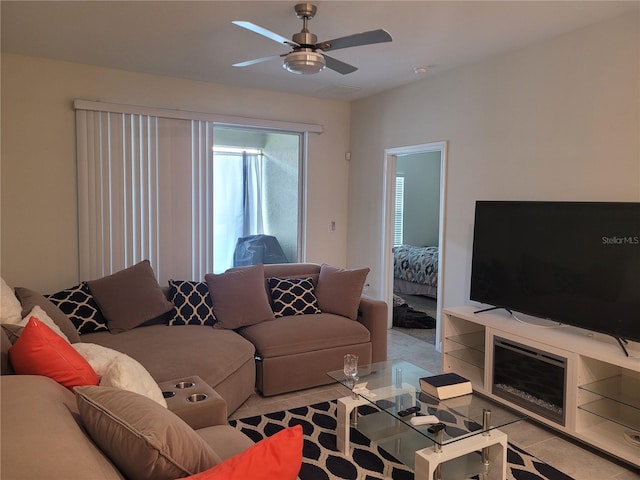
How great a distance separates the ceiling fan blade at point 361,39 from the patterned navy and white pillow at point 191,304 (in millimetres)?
2093

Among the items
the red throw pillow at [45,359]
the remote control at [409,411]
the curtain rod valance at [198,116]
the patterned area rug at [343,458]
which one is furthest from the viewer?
the curtain rod valance at [198,116]

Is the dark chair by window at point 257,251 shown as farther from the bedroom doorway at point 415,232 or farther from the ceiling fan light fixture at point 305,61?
the ceiling fan light fixture at point 305,61

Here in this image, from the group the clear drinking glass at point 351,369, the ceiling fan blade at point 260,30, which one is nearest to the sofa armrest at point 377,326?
the clear drinking glass at point 351,369

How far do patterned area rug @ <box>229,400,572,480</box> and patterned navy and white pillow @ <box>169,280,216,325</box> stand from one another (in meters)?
0.91

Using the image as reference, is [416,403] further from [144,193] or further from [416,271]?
[416,271]

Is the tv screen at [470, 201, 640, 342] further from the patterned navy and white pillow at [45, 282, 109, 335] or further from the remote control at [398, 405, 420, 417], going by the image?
the patterned navy and white pillow at [45, 282, 109, 335]

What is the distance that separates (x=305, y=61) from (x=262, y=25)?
74 centimetres

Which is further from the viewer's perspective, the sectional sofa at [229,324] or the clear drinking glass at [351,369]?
the sectional sofa at [229,324]

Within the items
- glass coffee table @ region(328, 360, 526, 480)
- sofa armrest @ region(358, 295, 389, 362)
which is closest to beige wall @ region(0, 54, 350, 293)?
sofa armrest @ region(358, 295, 389, 362)

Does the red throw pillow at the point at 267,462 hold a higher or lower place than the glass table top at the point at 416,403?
higher

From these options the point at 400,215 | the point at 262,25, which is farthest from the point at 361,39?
the point at 400,215

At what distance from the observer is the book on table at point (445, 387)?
8.09ft

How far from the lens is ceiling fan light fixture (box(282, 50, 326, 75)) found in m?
→ 2.67

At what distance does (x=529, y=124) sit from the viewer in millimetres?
3545
